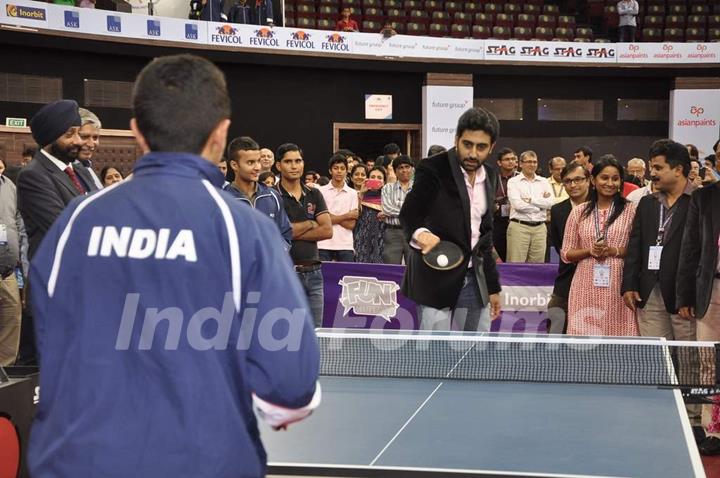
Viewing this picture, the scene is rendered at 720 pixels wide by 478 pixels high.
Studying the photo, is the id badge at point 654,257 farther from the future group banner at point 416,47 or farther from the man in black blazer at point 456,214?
the future group banner at point 416,47

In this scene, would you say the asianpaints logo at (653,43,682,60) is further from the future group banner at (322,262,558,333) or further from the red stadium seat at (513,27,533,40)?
the future group banner at (322,262,558,333)

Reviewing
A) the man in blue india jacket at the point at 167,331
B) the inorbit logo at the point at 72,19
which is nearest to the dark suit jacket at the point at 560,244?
the man in blue india jacket at the point at 167,331

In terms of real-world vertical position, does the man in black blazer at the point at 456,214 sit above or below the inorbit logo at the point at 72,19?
below

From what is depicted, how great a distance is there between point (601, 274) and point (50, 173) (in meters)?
3.72

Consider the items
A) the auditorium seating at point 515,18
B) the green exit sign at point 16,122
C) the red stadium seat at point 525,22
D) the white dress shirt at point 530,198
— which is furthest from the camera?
the red stadium seat at point 525,22

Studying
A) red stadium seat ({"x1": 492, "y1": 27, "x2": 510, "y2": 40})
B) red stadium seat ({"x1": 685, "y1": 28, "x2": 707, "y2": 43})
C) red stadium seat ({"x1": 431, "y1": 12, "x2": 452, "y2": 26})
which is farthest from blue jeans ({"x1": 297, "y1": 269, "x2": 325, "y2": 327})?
red stadium seat ({"x1": 685, "y1": 28, "x2": 707, "y2": 43})

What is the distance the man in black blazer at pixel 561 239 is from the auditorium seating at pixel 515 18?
42.5ft

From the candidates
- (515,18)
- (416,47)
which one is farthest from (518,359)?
(515,18)

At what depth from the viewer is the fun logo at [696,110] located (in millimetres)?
20103

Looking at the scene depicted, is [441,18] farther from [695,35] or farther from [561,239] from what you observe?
[561,239]

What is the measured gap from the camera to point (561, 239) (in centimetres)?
743

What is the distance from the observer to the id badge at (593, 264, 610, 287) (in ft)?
19.7

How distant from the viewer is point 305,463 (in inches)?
119

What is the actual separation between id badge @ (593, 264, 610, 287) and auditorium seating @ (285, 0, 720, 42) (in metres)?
14.6
